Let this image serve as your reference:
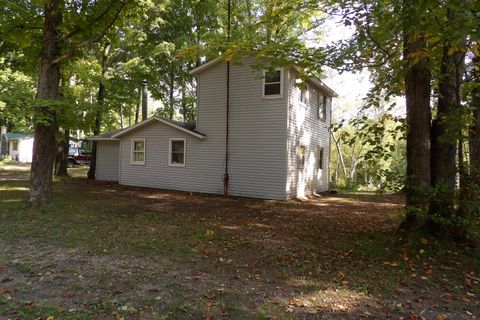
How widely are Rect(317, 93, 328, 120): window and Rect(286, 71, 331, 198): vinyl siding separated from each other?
0.85 feet

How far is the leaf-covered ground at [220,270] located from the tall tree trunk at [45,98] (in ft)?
2.76

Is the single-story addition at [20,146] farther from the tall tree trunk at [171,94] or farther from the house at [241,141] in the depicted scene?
the house at [241,141]

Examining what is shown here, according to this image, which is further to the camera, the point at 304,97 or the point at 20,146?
the point at 20,146

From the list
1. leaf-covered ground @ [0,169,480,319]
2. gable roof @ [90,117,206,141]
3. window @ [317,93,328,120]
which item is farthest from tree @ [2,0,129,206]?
window @ [317,93,328,120]

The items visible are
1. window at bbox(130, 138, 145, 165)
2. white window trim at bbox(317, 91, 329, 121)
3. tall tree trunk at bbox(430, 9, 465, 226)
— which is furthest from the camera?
window at bbox(130, 138, 145, 165)

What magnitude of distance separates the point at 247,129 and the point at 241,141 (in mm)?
553

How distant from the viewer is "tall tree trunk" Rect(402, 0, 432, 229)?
20.0 feet

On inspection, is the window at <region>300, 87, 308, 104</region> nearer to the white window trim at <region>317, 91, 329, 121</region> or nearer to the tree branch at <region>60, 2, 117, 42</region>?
the white window trim at <region>317, 91, 329, 121</region>

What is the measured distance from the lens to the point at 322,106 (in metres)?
17.4

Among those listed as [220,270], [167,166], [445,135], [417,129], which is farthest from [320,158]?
[220,270]

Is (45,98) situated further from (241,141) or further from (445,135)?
(445,135)

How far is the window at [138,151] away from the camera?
1708 centimetres

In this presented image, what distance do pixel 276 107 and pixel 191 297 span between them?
34.0ft

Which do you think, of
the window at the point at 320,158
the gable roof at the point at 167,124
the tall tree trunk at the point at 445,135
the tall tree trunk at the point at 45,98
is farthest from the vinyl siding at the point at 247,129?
the tall tree trunk at the point at 445,135
